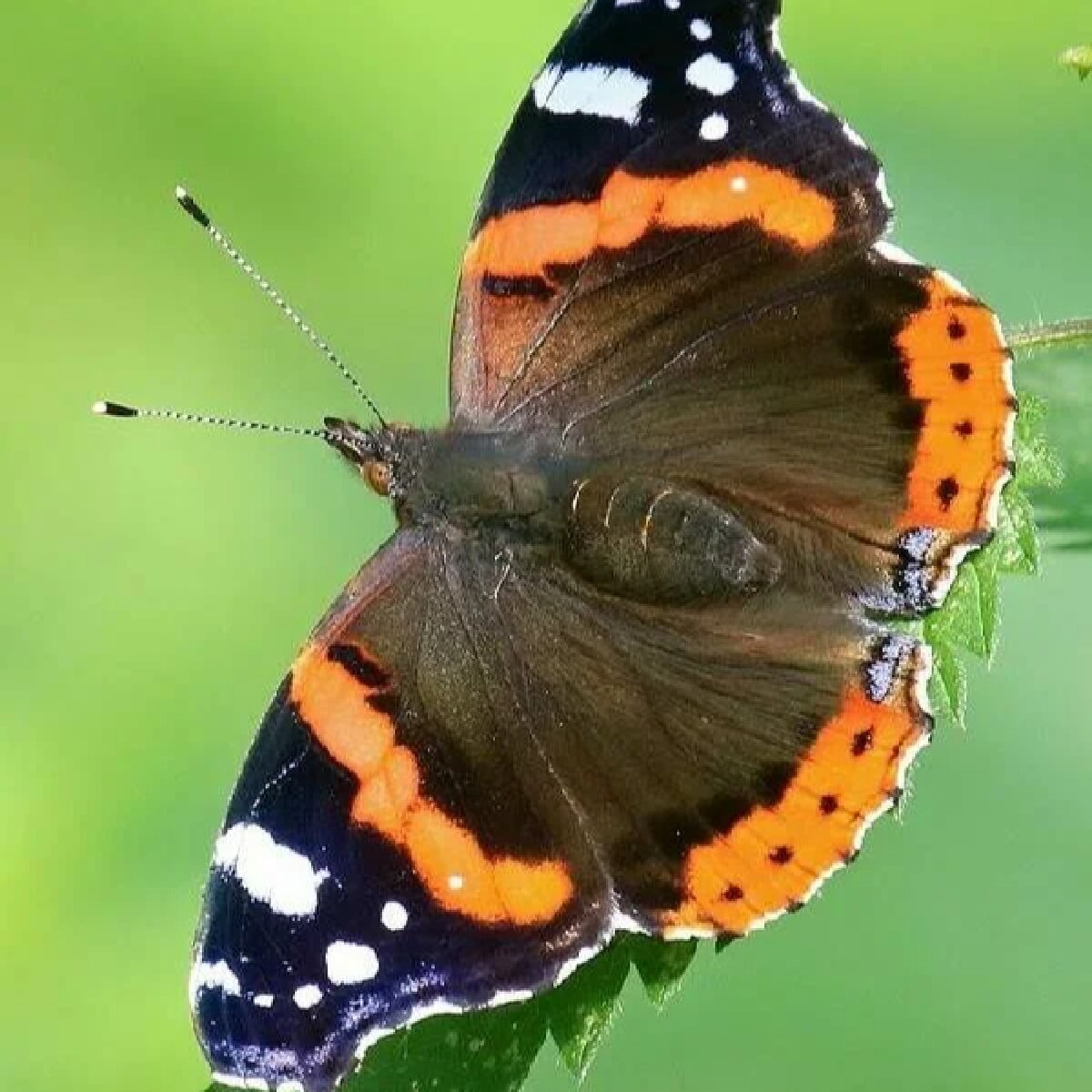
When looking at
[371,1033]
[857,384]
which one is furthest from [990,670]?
[371,1033]

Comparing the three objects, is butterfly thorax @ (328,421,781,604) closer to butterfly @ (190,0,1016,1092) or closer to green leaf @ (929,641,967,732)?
butterfly @ (190,0,1016,1092)

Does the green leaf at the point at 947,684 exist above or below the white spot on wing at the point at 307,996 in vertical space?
below

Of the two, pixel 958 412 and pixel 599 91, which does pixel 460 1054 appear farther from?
pixel 599 91

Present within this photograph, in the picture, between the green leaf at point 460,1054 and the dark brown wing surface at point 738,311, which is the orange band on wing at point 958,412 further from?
the green leaf at point 460,1054

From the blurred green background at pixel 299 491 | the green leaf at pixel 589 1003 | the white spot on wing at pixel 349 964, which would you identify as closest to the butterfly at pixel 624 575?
the white spot on wing at pixel 349 964

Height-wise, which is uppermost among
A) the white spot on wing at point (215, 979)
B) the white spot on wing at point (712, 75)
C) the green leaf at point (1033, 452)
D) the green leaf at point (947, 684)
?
the white spot on wing at point (712, 75)

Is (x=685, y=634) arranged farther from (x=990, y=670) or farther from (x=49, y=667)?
(x=49, y=667)

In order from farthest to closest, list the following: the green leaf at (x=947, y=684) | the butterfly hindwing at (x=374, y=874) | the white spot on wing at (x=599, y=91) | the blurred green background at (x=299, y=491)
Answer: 1. the blurred green background at (x=299, y=491)
2. the white spot on wing at (x=599, y=91)
3. the green leaf at (x=947, y=684)
4. the butterfly hindwing at (x=374, y=874)
